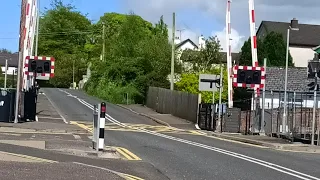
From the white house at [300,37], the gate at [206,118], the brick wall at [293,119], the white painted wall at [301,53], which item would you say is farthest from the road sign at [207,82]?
the white painted wall at [301,53]

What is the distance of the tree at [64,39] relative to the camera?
110 meters

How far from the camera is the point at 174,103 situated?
146ft

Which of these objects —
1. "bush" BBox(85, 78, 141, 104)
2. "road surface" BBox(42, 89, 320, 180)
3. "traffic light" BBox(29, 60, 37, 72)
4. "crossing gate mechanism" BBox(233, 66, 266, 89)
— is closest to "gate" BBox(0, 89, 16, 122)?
"traffic light" BBox(29, 60, 37, 72)

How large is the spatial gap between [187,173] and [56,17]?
375 ft

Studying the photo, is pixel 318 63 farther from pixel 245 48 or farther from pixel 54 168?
pixel 245 48

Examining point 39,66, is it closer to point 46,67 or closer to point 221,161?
point 46,67

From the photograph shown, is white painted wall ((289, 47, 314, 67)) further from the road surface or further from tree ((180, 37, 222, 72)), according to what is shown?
the road surface

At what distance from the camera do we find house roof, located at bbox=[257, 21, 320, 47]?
7750 cm

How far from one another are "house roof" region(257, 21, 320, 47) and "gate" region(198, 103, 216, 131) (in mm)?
42579

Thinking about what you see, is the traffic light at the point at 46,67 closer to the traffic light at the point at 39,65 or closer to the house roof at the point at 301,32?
the traffic light at the point at 39,65

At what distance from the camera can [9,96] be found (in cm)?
2578

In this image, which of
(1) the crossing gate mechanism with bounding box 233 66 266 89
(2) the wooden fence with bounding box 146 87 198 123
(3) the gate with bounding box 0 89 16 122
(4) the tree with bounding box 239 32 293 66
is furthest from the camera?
(4) the tree with bounding box 239 32 293 66

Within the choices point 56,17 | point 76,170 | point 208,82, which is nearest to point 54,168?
point 76,170

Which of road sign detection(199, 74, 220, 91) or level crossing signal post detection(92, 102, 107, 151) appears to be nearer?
level crossing signal post detection(92, 102, 107, 151)
